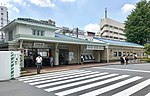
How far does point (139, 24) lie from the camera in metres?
46.8

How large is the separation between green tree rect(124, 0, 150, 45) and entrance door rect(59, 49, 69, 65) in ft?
90.3

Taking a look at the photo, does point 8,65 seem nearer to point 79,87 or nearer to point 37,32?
point 79,87

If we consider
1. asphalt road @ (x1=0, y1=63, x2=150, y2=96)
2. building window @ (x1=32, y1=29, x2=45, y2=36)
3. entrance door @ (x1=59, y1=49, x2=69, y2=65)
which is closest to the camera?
asphalt road @ (x1=0, y1=63, x2=150, y2=96)

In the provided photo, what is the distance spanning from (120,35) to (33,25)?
75093 mm

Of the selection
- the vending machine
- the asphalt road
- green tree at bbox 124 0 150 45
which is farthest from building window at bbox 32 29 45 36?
green tree at bbox 124 0 150 45

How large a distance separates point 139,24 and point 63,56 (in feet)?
94.4

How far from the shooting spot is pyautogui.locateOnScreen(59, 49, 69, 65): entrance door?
83.4 ft

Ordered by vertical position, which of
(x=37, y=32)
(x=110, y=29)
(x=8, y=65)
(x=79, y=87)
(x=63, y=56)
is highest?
(x=110, y=29)

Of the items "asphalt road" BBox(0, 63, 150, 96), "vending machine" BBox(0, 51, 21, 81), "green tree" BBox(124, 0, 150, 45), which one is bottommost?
"asphalt road" BBox(0, 63, 150, 96)

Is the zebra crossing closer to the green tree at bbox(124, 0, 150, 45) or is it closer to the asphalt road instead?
the asphalt road

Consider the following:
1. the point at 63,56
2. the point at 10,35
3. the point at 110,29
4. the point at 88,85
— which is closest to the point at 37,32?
the point at 10,35

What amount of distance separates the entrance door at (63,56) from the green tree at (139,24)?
90.3 feet

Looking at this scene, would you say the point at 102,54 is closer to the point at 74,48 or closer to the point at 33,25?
the point at 74,48

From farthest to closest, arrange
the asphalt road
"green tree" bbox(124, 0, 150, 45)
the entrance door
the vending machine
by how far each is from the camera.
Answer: "green tree" bbox(124, 0, 150, 45), the entrance door, the vending machine, the asphalt road
